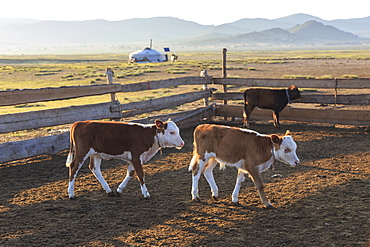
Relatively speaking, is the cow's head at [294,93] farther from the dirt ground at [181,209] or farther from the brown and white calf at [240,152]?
the brown and white calf at [240,152]

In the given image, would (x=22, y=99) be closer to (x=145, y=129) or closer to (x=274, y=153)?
(x=145, y=129)

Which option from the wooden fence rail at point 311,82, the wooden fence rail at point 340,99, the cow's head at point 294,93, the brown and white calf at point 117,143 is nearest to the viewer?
the brown and white calf at point 117,143

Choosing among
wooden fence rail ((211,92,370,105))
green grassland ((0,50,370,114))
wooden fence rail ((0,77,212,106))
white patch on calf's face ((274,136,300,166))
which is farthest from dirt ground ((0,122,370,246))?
green grassland ((0,50,370,114))

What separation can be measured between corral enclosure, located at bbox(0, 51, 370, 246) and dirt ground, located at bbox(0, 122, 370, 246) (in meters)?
0.01

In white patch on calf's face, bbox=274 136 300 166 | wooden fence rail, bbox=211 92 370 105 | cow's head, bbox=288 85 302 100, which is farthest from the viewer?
cow's head, bbox=288 85 302 100

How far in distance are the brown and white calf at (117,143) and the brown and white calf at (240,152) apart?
535 mm

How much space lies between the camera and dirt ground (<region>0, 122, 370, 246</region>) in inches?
214

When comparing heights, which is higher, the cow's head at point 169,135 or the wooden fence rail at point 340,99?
the cow's head at point 169,135

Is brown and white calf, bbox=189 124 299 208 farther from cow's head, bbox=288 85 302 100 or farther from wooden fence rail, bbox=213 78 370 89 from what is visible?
wooden fence rail, bbox=213 78 370 89

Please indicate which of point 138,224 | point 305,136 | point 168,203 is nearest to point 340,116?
point 305,136

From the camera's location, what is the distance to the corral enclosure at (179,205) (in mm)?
5465

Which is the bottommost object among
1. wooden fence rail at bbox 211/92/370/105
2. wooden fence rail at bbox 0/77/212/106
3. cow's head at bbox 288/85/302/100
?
wooden fence rail at bbox 211/92/370/105

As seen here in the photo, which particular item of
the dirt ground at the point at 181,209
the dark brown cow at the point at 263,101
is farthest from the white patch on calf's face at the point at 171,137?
the dark brown cow at the point at 263,101

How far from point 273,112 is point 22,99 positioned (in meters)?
7.45
